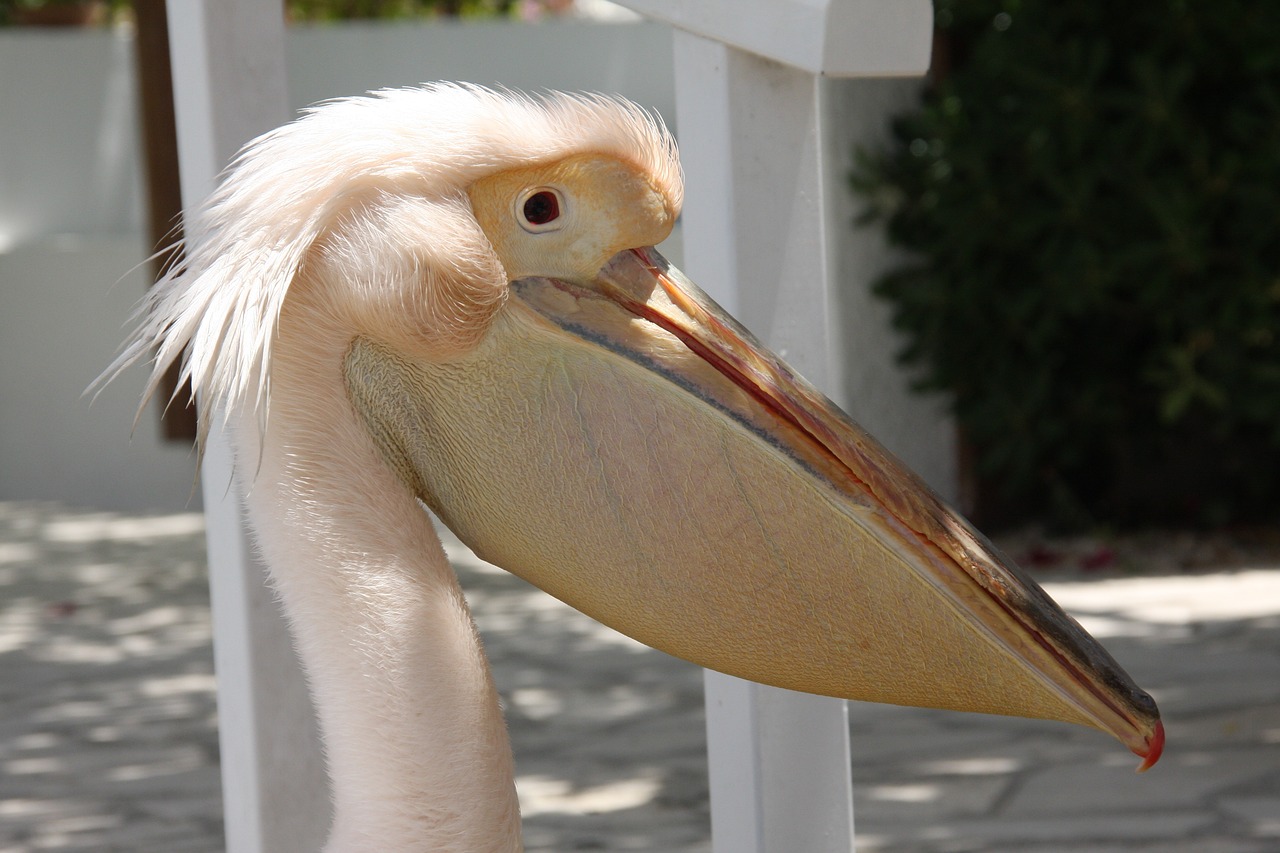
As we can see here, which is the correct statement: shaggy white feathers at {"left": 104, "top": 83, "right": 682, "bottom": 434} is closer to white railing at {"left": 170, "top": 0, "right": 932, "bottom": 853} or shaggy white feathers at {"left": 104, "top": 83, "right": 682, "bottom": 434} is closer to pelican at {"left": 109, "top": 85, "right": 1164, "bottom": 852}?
pelican at {"left": 109, "top": 85, "right": 1164, "bottom": 852}

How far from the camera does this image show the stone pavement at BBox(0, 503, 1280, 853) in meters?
3.07

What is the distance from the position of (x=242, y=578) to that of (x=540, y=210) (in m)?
0.64

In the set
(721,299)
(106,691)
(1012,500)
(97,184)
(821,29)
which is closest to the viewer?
(821,29)

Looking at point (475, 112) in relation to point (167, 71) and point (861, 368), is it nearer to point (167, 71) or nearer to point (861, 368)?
point (861, 368)

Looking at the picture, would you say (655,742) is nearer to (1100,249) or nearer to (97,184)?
(1100,249)

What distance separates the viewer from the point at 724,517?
1324 mm

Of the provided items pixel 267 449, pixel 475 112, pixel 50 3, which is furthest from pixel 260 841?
pixel 50 3

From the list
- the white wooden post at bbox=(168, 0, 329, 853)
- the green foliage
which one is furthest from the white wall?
the white wooden post at bbox=(168, 0, 329, 853)

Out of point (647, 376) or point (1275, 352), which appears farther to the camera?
point (1275, 352)

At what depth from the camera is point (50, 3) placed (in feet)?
30.2

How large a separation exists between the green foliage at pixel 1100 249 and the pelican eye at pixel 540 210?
4.06 m

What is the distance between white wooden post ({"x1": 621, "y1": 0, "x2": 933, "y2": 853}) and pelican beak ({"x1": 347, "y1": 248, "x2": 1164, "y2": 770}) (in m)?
0.37

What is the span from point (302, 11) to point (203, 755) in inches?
282

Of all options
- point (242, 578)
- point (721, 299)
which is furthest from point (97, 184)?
point (721, 299)
